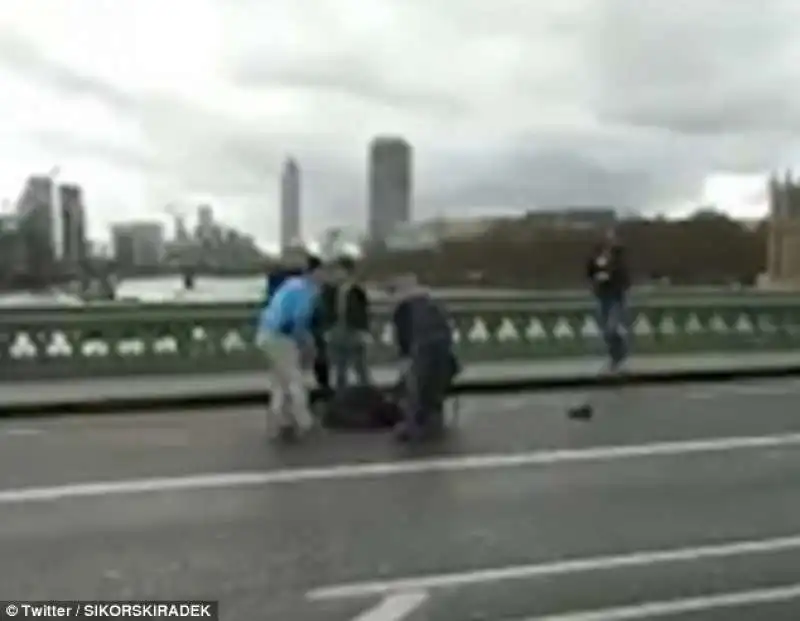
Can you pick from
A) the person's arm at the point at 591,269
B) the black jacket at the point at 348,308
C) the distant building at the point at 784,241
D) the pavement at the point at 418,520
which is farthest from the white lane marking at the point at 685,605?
the distant building at the point at 784,241

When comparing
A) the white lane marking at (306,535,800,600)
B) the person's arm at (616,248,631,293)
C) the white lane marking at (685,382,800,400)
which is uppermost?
the person's arm at (616,248,631,293)

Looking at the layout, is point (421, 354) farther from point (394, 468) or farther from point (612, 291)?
point (612, 291)

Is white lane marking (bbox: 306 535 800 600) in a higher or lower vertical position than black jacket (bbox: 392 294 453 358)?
lower

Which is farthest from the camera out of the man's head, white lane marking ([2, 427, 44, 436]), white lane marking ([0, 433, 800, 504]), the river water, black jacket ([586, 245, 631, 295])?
the river water

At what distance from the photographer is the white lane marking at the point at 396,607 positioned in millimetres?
5916

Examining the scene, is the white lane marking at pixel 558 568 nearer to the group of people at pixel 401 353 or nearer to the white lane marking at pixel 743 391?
the group of people at pixel 401 353

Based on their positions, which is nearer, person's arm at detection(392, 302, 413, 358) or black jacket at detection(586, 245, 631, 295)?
person's arm at detection(392, 302, 413, 358)

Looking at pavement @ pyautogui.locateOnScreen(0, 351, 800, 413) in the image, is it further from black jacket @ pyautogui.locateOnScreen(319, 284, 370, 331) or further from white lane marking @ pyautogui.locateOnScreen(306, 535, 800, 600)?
white lane marking @ pyautogui.locateOnScreen(306, 535, 800, 600)

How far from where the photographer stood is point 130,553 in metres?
7.20

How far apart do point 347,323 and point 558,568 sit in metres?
8.35

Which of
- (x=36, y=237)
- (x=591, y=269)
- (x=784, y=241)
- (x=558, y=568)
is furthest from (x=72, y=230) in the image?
(x=784, y=241)

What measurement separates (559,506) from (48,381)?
398 inches

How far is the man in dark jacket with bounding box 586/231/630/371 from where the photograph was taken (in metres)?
17.9

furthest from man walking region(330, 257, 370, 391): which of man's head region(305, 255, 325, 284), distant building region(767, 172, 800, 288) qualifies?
distant building region(767, 172, 800, 288)
